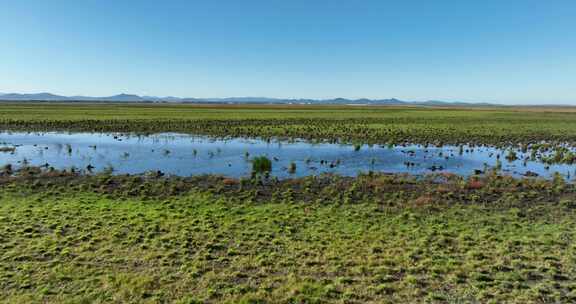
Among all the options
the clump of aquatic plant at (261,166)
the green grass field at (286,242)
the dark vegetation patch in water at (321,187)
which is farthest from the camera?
the clump of aquatic plant at (261,166)

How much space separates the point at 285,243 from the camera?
10445 millimetres

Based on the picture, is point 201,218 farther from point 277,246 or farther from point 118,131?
point 118,131

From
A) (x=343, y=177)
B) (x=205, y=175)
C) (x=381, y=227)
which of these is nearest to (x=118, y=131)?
(x=205, y=175)

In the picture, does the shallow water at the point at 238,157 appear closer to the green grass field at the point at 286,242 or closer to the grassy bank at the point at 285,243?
the green grass field at the point at 286,242

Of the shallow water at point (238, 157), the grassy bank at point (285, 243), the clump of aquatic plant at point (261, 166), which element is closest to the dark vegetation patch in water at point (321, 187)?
the grassy bank at point (285, 243)

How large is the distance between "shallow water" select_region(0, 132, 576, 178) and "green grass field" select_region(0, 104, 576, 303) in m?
4.73

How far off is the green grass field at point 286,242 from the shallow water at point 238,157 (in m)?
4.73

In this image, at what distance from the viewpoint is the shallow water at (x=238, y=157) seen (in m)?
22.8

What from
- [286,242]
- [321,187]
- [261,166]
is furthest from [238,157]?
[286,242]

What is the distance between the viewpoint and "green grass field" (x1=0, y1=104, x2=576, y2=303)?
7691 millimetres

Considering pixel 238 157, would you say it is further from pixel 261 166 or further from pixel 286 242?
pixel 286 242

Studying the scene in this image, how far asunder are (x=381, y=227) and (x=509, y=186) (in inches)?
385

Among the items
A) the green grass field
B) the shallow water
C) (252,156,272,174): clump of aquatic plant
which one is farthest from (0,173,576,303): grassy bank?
the shallow water

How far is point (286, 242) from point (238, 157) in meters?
17.6
